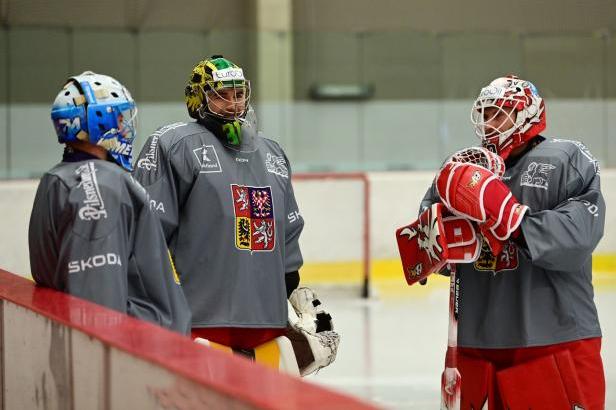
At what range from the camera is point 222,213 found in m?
3.49

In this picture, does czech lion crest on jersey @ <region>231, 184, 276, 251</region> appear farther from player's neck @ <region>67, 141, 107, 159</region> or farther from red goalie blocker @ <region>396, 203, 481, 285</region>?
player's neck @ <region>67, 141, 107, 159</region>

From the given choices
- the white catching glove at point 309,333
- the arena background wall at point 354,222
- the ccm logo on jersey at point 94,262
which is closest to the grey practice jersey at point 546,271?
the white catching glove at point 309,333

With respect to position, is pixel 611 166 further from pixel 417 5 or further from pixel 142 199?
pixel 142 199

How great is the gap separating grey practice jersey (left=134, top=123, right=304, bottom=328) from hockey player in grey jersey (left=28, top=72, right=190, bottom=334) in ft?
2.55

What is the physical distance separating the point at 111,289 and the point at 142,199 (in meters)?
0.21

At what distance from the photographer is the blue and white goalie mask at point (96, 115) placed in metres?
2.59

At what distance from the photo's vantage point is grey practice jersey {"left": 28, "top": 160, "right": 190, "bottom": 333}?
2.42 m

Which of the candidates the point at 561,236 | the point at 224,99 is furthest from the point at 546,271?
the point at 224,99

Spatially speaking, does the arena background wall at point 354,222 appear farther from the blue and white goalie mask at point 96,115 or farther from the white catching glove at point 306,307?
the blue and white goalie mask at point 96,115

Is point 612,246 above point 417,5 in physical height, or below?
below

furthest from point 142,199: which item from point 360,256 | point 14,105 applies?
point 14,105

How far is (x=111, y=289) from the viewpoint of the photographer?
2.45m

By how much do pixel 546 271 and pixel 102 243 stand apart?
151 cm

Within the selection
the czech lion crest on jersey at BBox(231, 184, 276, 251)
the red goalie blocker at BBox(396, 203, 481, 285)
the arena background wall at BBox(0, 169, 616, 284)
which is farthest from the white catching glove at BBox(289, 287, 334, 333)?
the arena background wall at BBox(0, 169, 616, 284)
